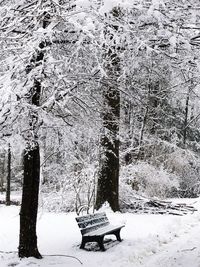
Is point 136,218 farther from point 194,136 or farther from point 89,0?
point 194,136

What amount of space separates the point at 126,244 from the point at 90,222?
958 mm

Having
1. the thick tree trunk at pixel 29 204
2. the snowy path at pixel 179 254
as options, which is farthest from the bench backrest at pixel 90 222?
the snowy path at pixel 179 254

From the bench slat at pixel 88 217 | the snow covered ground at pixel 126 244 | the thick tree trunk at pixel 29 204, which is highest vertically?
the thick tree trunk at pixel 29 204

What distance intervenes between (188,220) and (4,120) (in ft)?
27.7

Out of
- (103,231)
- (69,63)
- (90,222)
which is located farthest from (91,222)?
→ (69,63)

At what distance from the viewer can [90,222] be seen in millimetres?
9500

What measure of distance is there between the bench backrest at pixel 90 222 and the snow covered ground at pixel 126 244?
1.49 feet

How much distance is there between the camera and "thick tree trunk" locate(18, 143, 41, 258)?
7.74 metres

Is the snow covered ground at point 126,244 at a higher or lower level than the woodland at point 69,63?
lower

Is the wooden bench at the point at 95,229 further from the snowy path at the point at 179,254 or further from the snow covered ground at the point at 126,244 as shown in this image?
the snowy path at the point at 179,254

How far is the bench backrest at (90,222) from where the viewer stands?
8.93 metres

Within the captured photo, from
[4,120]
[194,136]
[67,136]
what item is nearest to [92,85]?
[67,136]

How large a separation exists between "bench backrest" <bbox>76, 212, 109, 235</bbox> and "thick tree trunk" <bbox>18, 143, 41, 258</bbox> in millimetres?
1269

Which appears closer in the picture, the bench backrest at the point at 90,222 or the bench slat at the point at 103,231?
the bench slat at the point at 103,231
